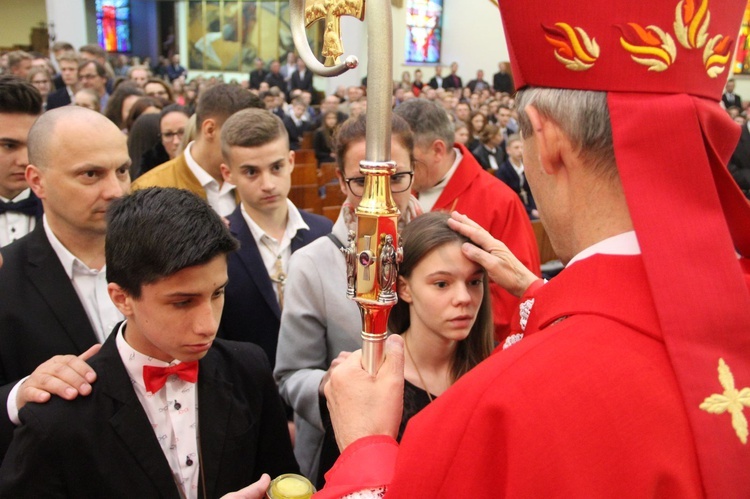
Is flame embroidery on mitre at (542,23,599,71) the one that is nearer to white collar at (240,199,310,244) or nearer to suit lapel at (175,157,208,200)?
white collar at (240,199,310,244)

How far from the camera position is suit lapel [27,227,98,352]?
7.48ft

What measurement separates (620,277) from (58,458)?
135 centimetres

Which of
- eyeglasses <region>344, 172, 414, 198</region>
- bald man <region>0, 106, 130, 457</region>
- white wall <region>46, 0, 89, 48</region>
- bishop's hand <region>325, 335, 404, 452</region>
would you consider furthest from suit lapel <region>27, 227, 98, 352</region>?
white wall <region>46, 0, 89, 48</region>

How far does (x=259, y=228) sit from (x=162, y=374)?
4.87 ft

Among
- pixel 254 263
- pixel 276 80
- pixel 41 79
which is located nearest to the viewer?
pixel 254 263

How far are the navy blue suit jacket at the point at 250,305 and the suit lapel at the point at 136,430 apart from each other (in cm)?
118

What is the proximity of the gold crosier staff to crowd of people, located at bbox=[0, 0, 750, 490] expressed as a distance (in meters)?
0.22

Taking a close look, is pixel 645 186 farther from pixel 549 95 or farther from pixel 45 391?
pixel 45 391

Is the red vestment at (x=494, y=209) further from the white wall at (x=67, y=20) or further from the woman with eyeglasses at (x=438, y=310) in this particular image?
the white wall at (x=67, y=20)

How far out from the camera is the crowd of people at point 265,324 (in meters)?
1.16

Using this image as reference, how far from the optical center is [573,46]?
1209mm

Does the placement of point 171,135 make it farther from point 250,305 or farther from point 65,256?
point 65,256

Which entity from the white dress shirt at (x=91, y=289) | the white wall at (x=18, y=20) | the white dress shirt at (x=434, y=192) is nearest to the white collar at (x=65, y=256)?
the white dress shirt at (x=91, y=289)

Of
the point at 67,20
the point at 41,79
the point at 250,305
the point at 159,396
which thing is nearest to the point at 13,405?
the point at 159,396
